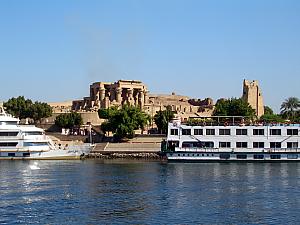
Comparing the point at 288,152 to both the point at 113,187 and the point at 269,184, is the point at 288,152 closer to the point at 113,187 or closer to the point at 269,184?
the point at 269,184

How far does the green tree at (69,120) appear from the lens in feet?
330

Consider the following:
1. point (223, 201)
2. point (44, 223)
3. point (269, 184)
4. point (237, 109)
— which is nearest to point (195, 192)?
point (223, 201)

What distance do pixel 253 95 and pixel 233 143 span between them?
58.8 meters

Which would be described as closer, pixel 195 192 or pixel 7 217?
pixel 7 217

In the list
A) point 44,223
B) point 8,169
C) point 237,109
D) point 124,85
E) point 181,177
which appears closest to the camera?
point 44,223

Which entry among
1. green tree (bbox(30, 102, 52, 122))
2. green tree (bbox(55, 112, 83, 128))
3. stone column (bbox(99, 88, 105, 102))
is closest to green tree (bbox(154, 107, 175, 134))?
green tree (bbox(55, 112, 83, 128))

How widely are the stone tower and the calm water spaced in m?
66.6

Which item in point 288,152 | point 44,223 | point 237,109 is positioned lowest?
point 44,223

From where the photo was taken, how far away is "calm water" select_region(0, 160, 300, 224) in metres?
32.2

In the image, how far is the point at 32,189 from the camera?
4262 centimetres

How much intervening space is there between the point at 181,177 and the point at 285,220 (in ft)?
63.9

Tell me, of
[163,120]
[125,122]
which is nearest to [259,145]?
[125,122]

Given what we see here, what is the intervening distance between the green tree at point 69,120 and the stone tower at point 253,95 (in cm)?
3946

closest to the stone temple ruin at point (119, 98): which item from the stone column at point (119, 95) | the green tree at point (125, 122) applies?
the stone column at point (119, 95)
